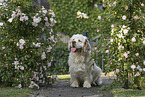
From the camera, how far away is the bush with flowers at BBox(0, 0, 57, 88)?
17.7 feet

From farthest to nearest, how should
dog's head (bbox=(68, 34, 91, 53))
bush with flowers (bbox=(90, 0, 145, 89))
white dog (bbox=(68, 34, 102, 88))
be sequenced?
white dog (bbox=(68, 34, 102, 88))
dog's head (bbox=(68, 34, 91, 53))
bush with flowers (bbox=(90, 0, 145, 89))

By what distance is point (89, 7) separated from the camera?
13641mm

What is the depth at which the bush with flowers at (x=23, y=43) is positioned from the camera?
17.7ft

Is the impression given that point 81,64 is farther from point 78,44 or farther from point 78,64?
point 78,44

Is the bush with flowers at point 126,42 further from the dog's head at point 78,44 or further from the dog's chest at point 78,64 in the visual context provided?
the dog's chest at point 78,64

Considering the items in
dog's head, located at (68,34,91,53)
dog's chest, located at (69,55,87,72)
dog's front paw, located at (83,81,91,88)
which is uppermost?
dog's head, located at (68,34,91,53)

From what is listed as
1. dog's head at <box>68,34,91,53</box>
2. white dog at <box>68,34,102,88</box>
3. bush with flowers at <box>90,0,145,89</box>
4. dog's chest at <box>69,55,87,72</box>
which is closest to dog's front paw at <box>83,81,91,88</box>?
white dog at <box>68,34,102,88</box>

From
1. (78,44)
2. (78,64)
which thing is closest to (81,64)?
(78,64)

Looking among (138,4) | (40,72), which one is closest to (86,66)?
(40,72)

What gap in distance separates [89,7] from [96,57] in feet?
29.6

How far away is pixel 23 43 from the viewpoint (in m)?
5.25

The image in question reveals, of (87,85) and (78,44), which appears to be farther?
(87,85)

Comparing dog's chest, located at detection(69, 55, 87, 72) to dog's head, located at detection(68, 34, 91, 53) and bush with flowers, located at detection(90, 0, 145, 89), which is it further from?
bush with flowers, located at detection(90, 0, 145, 89)

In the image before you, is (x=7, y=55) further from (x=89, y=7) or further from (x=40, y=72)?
(x=89, y=7)
